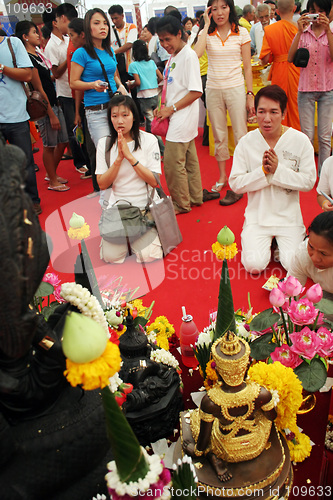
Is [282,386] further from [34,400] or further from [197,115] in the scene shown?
[197,115]

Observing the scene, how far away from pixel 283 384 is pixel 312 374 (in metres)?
0.15

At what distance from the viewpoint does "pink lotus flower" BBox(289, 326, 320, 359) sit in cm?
127

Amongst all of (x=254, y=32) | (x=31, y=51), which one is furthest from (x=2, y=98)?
(x=254, y=32)

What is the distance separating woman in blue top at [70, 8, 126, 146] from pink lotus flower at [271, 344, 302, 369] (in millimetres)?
2866

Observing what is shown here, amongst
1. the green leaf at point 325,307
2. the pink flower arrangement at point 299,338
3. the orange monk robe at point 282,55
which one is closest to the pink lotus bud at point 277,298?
the pink flower arrangement at point 299,338

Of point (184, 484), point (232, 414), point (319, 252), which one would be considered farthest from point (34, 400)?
point (319, 252)

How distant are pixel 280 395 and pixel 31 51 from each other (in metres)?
4.04

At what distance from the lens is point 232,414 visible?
44.1 inches

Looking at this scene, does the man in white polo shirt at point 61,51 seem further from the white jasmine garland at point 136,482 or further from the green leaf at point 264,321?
the white jasmine garland at point 136,482

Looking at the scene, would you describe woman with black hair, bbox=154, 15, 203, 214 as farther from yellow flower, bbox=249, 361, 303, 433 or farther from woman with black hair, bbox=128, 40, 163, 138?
yellow flower, bbox=249, 361, 303, 433

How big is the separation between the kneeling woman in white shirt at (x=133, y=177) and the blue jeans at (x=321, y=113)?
152cm

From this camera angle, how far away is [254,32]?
20.5 feet

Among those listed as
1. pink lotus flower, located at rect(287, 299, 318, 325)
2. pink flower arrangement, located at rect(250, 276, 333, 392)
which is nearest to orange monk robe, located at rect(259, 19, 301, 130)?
pink flower arrangement, located at rect(250, 276, 333, 392)

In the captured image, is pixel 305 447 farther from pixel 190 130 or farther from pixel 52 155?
pixel 52 155
